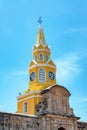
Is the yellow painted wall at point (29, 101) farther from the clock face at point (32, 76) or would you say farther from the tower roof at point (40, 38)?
the tower roof at point (40, 38)

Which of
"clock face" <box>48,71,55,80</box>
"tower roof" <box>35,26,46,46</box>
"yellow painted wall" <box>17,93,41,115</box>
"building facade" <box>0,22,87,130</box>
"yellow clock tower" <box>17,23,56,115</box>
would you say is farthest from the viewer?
"tower roof" <box>35,26,46,46</box>

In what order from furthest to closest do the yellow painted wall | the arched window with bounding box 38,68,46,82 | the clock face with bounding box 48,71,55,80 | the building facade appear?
the clock face with bounding box 48,71,55,80 < the arched window with bounding box 38,68,46,82 < the yellow painted wall < the building facade

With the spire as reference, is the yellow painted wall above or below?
below

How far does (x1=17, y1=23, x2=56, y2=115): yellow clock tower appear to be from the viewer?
59272 mm

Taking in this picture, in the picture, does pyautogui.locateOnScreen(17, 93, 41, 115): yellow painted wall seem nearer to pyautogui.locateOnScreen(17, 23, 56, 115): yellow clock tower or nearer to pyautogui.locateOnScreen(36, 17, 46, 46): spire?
pyautogui.locateOnScreen(17, 23, 56, 115): yellow clock tower

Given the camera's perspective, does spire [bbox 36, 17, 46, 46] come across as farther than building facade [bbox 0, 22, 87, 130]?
Yes

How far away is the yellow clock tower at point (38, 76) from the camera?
59272mm

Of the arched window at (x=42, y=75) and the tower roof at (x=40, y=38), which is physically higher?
the tower roof at (x=40, y=38)

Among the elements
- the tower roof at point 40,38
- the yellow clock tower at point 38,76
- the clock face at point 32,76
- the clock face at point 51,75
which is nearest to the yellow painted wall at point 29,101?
the yellow clock tower at point 38,76

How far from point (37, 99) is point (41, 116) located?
17.2 ft

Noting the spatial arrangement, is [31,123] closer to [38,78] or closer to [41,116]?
[41,116]

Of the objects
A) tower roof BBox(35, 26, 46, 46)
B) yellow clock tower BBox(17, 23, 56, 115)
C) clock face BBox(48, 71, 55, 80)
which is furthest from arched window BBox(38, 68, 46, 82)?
tower roof BBox(35, 26, 46, 46)

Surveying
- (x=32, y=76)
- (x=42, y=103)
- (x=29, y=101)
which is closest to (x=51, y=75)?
A: (x=32, y=76)

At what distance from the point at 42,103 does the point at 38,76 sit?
725 cm
